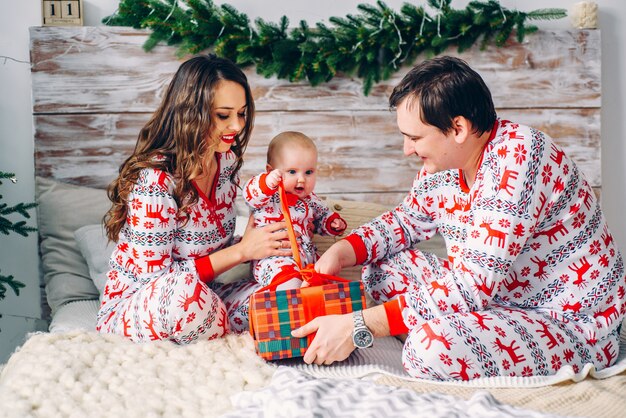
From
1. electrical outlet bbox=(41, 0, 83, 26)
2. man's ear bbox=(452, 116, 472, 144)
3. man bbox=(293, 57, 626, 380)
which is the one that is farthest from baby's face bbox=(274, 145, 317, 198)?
electrical outlet bbox=(41, 0, 83, 26)

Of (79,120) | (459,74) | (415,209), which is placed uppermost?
(459,74)

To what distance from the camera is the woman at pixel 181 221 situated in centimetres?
167

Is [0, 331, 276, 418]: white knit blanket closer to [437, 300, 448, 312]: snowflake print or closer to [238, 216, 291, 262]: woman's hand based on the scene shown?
[238, 216, 291, 262]: woman's hand

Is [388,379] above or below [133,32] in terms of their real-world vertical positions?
below

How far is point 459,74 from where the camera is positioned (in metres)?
1.53

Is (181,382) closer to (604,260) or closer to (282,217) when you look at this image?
(282,217)

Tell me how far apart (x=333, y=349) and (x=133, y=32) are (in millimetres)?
1470

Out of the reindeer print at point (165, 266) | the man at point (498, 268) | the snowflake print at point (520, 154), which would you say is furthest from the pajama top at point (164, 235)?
the snowflake print at point (520, 154)

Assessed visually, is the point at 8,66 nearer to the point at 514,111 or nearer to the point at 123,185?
the point at 123,185

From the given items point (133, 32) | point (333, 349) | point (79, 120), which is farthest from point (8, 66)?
point (333, 349)

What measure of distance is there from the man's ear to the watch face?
478mm

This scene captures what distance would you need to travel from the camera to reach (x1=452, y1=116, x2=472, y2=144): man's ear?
1529 millimetres

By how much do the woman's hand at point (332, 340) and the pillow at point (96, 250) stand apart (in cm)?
85

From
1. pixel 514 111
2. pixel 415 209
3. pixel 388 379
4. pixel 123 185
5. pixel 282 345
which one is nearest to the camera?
pixel 388 379
